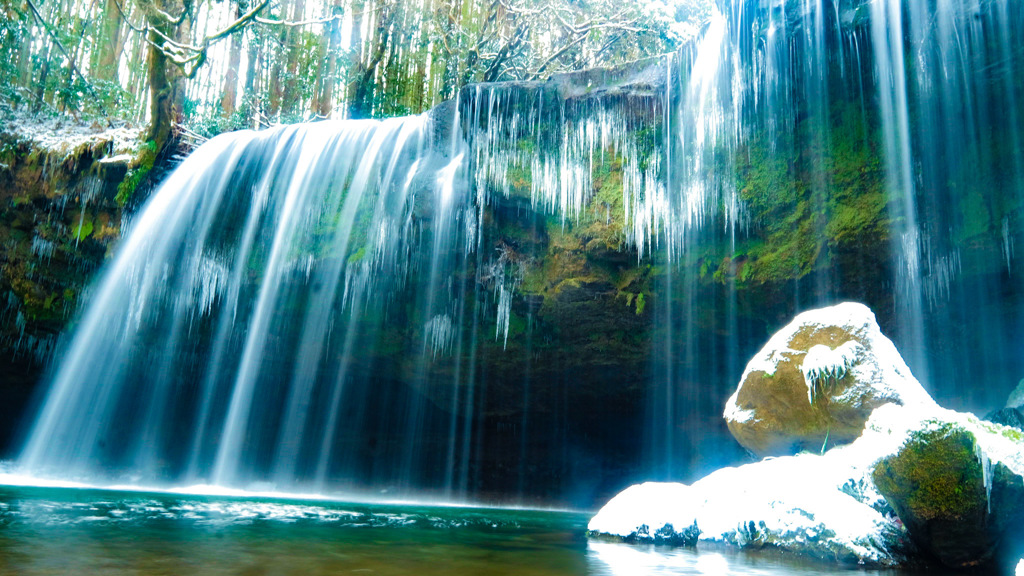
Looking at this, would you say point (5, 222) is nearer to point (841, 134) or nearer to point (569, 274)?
point (569, 274)

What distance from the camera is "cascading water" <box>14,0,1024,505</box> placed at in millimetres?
8250

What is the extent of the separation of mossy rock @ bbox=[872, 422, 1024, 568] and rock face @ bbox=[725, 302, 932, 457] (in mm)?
1323

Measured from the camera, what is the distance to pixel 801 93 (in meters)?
8.68

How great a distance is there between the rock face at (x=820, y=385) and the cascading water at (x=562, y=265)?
3.43 metres

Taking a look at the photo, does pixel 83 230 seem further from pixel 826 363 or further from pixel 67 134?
pixel 826 363

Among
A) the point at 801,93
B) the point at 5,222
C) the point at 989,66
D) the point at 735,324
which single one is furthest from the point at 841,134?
the point at 5,222

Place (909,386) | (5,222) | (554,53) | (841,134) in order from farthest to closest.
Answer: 1. (554,53)
2. (5,222)
3. (841,134)
4. (909,386)

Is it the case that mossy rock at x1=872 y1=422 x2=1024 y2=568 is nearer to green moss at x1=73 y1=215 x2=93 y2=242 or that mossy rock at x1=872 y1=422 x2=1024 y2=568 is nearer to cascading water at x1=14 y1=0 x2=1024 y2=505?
cascading water at x1=14 y1=0 x2=1024 y2=505

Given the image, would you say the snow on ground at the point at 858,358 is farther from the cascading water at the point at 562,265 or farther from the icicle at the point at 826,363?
the cascading water at the point at 562,265

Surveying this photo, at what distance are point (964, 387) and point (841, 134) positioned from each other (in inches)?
189

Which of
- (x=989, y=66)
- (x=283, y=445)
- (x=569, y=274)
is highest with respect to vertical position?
(x=989, y=66)

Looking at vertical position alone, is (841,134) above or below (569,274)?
above

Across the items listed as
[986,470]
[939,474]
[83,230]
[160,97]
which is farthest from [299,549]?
[160,97]

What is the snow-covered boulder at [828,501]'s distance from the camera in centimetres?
409
